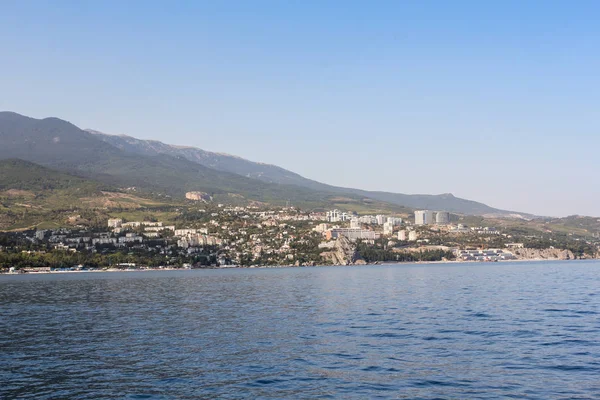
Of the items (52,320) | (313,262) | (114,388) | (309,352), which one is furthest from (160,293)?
(313,262)

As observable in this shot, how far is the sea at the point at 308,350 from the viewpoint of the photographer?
81.5 ft

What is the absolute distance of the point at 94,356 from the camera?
3253 cm

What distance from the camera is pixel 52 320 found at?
4847 centimetres

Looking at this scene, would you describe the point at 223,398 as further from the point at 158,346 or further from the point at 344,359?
the point at 158,346

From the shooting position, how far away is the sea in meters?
24.8

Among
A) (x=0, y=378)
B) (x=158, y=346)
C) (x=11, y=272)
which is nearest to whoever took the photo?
(x=0, y=378)

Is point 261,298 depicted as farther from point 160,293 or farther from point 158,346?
point 158,346

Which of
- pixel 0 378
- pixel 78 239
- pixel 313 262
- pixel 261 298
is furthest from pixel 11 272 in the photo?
pixel 0 378

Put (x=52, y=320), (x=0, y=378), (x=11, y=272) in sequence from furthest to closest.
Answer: (x=11, y=272) → (x=52, y=320) → (x=0, y=378)

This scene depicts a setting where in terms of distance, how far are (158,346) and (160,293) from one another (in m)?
42.2

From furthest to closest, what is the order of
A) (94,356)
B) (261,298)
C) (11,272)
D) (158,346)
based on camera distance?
(11,272), (261,298), (158,346), (94,356)

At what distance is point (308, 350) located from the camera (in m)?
33.1

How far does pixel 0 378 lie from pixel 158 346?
9454 mm

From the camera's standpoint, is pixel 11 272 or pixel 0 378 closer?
pixel 0 378
